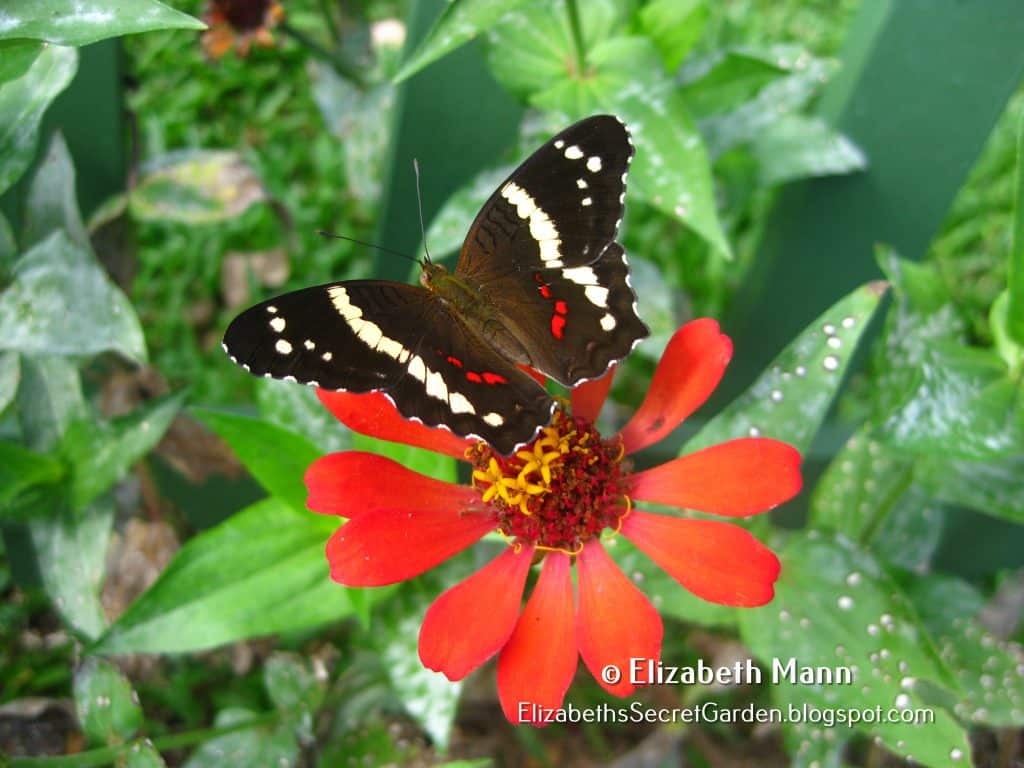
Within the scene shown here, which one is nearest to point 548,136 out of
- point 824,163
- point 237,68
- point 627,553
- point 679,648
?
point 824,163

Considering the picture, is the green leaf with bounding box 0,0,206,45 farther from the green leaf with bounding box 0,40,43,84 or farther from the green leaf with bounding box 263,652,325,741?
the green leaf with bounding box 263,652,325,741

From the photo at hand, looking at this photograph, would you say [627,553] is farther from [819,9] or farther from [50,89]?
[819,9]

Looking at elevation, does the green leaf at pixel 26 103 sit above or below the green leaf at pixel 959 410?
above

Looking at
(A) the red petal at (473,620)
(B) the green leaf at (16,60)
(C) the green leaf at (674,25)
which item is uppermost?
(C) the green leaf at (674,25)

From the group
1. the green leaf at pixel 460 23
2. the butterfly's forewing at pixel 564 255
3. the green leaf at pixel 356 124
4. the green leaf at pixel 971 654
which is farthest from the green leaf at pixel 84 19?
the green leaf at pixel 971 654

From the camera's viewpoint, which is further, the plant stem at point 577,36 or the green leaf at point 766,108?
the green leaf at point 766,108

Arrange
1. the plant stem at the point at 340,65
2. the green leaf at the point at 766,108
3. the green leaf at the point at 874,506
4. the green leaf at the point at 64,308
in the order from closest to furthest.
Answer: the green leaf at the point at 64,308, the green leaf at the point at 874,506, the green leaf at the point at 766,108, the plant stem at the point at 340,65

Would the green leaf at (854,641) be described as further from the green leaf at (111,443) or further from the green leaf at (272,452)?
the green leaf at (111,443)
